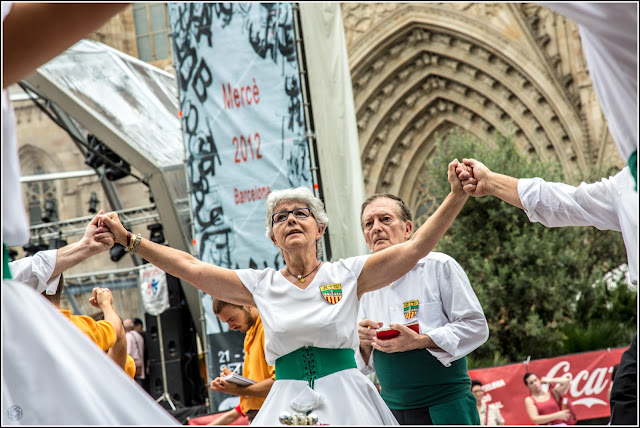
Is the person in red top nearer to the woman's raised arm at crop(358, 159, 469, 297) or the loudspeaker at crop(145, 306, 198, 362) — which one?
the loudspeaker at crop(145, 306, 198, 362)

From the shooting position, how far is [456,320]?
378cm

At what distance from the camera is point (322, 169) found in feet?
27.7

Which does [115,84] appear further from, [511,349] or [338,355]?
[338,355]

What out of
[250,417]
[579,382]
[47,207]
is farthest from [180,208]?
[250,417]

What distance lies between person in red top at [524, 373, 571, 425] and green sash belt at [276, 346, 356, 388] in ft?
20.8

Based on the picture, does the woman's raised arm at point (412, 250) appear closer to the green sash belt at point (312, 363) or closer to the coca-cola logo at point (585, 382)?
the green sash belt at point (312, 363)

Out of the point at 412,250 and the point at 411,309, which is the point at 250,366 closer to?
the point at 411,309

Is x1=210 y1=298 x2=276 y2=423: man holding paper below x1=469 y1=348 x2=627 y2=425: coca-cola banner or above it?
above

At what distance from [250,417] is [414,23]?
50.7ft

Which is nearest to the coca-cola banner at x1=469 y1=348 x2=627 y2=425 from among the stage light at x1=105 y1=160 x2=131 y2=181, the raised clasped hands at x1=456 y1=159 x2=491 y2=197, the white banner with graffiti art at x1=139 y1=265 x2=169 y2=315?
the white banner with graffiti art at x1=139 y1=265 x2=169 y2=315

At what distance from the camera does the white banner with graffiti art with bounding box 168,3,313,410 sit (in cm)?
873

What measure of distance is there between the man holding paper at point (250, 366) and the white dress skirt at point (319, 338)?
1.23 m

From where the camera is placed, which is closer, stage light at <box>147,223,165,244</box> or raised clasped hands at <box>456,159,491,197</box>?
raised clasped hands at <box>456,159,491,197</box>

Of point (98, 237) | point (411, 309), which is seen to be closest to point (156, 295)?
point (411, 309)
